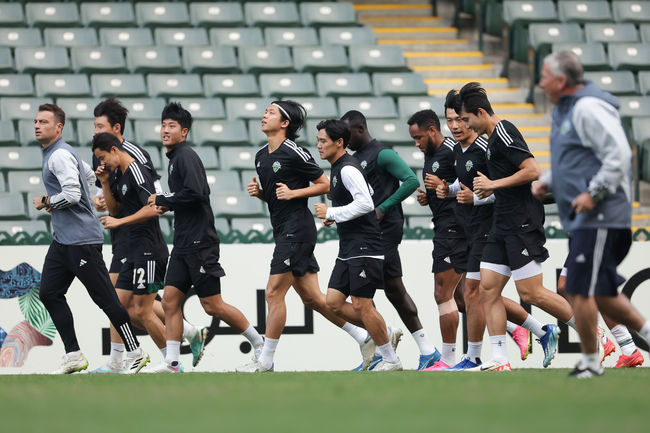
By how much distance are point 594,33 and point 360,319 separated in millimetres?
9277

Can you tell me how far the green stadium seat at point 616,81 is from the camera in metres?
14.9

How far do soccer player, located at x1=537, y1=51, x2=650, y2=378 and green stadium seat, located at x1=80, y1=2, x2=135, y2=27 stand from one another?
35.9ft

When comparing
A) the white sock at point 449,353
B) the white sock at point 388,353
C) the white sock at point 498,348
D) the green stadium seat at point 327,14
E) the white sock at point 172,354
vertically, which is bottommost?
the white sock at point 449,353

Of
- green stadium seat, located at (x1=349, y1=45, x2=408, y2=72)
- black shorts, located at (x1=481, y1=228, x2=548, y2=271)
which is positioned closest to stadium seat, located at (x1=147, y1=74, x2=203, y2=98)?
green stadium seat, located at (x1=349, y1=45, x2=408, y2=72)

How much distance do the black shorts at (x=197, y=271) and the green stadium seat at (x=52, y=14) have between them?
28.2 ft

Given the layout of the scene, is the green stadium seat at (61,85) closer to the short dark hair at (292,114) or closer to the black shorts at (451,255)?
the short dark hair at (292,114)

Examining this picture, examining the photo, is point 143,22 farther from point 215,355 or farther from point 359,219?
point 359,219

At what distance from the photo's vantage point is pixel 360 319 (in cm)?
858

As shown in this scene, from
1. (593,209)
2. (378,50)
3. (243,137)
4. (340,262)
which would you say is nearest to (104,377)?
(340,262)

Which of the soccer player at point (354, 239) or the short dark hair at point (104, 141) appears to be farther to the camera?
the short dark hair at point (104, 141)

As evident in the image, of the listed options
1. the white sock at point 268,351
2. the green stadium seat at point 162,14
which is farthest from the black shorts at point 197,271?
the green stadium seat at point 162,14

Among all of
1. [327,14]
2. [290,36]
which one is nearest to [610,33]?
[327,14]

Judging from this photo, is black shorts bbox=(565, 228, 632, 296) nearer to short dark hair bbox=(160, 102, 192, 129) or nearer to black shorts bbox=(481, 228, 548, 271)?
black shorts bbox=(481, 228, 548, 271)

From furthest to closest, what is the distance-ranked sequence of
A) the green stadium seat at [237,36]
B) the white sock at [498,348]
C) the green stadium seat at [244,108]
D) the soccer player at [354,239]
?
the green stadium seat at [237,36] < the green stadium seat at [244,108] < the soccer player at [354,239] < the white sock at [498,348]
